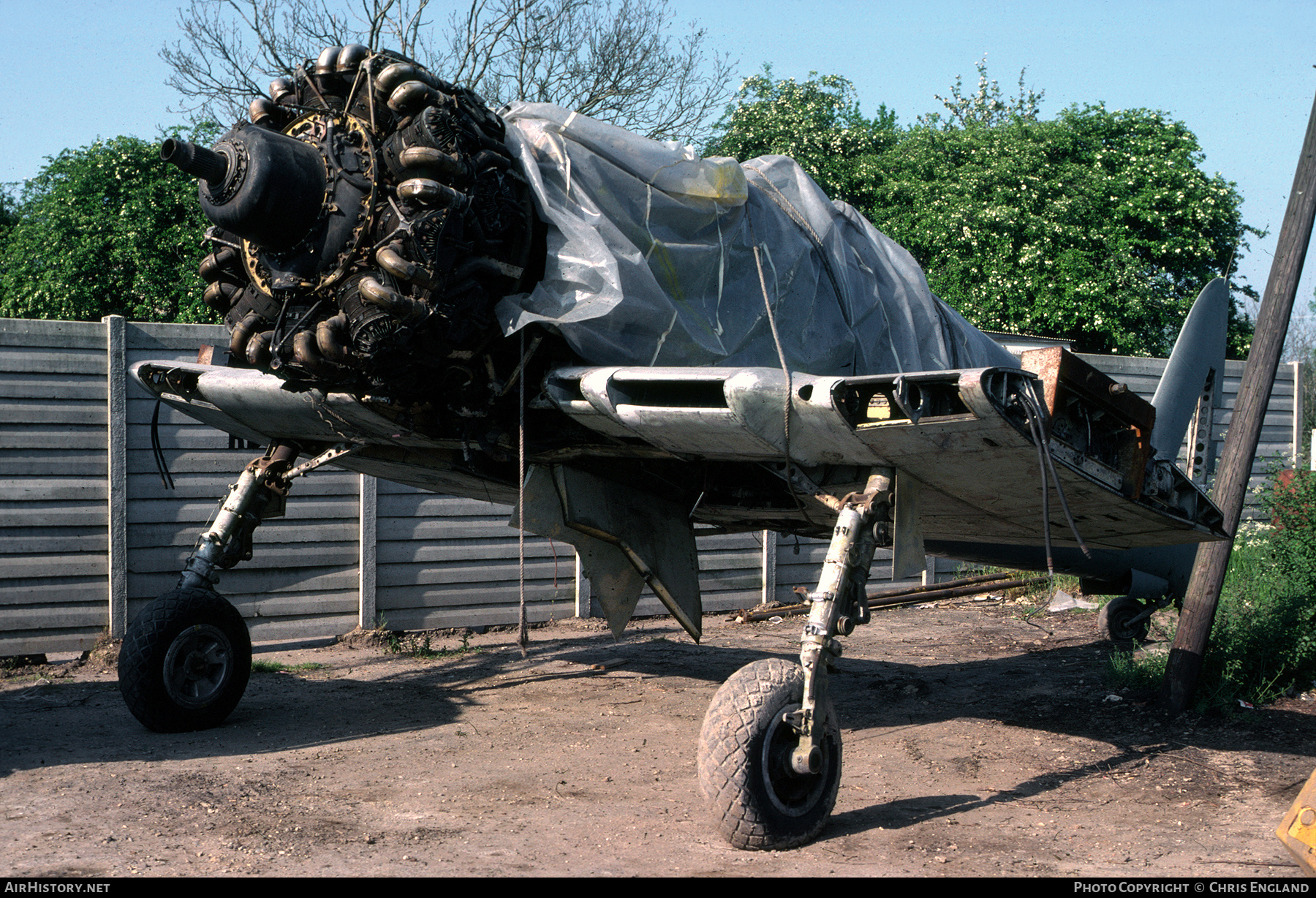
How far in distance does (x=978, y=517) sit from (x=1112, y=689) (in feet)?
8.22

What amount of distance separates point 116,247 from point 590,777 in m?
18.9

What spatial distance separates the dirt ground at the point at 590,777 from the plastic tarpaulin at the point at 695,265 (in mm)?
2121

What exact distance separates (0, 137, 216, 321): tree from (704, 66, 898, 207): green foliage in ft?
42.8

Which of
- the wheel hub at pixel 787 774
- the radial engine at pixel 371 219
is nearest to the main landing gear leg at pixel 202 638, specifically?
the radial engine at pixel 371 219

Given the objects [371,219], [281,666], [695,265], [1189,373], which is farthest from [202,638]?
[1189,373]

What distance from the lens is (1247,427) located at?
6.60 meters

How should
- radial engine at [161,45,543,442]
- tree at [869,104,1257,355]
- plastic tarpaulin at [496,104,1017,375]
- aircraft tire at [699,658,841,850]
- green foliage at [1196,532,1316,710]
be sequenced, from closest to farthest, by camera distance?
aircraft tire at [699,658,841,850] < radial engine at [161,45,543,442] < plastic tarpaulin at [496,104,1017,375] < green foliage at [1196,532,1316,710] < tree at [869,104,1257,355]

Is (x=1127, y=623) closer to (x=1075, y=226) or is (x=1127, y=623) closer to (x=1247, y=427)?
(x=1247, y=427)

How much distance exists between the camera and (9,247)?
22656mm

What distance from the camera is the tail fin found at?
23.5ft

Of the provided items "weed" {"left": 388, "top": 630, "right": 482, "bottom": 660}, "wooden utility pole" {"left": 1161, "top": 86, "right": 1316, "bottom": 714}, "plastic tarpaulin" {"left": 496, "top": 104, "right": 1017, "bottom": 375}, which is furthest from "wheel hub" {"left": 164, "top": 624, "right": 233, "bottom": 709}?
"wooden utility pole" {"left": 1161, "top": 86, "right": 1316, "bottom": 714}

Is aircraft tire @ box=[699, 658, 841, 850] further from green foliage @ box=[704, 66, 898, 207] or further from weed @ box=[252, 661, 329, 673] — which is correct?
green foliage @ box=[704, 66, 898, 207]
